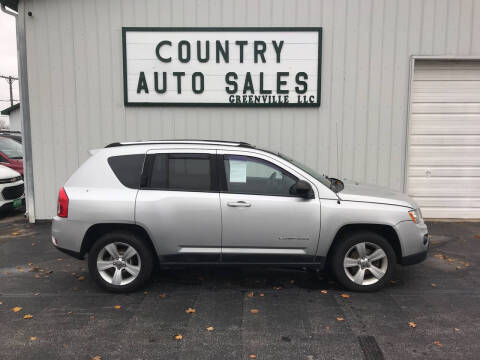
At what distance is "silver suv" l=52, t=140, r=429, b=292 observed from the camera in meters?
4.42

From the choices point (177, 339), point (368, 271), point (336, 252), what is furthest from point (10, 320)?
point (368, 271)

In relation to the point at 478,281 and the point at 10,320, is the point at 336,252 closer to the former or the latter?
the point at 478,281

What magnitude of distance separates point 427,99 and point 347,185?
4.36 m

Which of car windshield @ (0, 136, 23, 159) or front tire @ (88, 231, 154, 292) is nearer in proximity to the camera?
front tire @ (88, 231, 154, 292)

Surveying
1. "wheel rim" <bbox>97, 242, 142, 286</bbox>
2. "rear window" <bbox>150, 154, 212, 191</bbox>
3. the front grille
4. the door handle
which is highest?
"rear window" <bbox>150, 154, 212, 191</bbox>

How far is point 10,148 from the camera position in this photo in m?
10.4

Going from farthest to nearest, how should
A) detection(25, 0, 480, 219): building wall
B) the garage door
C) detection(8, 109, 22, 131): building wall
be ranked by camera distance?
detection(8, 109, 22, 131): building wall
the garage door
detection(25, 0, 480, 219): building wall

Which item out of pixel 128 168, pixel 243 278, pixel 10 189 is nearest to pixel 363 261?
pixel 243 278

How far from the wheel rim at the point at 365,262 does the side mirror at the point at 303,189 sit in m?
0.82

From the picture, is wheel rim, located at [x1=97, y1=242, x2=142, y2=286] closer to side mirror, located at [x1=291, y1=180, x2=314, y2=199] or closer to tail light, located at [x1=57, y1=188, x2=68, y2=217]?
tail light, located at [x1=57, y1=188, x2=68, y2=217]

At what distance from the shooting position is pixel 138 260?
178 inches

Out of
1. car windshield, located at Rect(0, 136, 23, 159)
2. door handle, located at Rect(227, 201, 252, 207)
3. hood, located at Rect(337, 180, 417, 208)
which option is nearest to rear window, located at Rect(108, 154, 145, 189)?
door handle, located at Rect(227, 201, 252, 207)

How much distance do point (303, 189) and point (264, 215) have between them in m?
0.53

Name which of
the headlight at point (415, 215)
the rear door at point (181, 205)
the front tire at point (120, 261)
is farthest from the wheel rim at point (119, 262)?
the headlight at point (415, 215)
